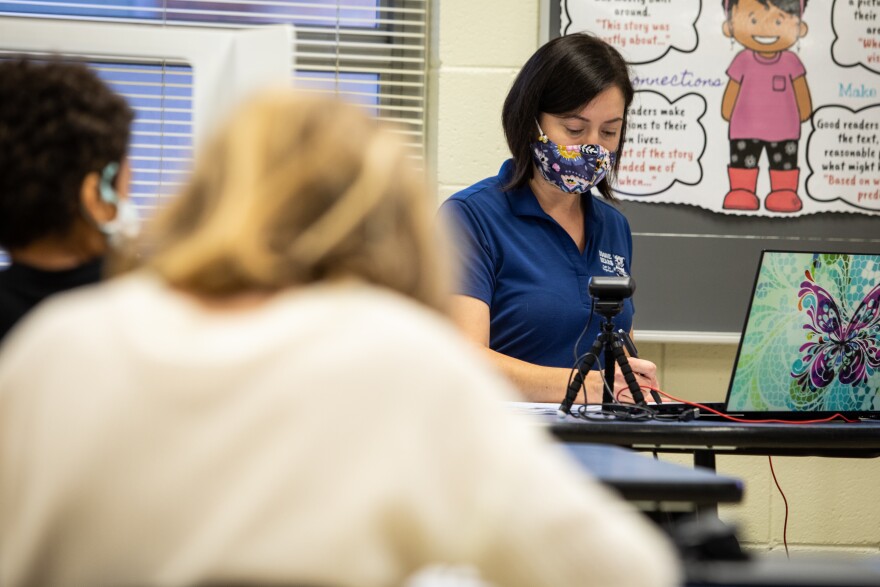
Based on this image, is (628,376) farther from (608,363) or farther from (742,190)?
(742,190)

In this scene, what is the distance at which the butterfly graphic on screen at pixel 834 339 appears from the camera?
189 cm

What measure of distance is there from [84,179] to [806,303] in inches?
46.7

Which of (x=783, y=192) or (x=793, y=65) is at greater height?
(x=793, y=65)

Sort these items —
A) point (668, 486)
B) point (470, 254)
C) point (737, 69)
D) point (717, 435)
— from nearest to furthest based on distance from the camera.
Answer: point (668, 486)
point (717, 435)
point (470, 254)
point (737, 69)

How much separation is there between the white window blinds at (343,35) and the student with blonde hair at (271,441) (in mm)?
2316

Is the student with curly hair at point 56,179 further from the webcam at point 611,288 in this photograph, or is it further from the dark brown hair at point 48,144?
the webcam at point 611,288

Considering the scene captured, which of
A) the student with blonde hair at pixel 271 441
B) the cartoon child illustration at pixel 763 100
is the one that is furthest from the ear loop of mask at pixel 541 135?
the student with blonde hair at pixel 271 441

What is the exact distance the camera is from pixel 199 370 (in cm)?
68

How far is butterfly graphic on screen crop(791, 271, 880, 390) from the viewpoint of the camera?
1.89 m

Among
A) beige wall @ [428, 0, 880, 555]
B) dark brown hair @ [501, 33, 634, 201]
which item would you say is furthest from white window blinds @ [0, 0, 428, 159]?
dark brown hair @ [501, 33, 634, 201]

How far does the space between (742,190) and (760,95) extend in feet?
Answer: 0.85

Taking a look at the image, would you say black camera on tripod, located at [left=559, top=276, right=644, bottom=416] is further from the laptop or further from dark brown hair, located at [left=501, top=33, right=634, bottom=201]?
dark brown hair, located at [left=501, top=33, right=634, bottom=201]

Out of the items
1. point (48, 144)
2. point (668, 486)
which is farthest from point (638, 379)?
point (48, 144)

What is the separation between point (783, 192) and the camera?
3002 mm
